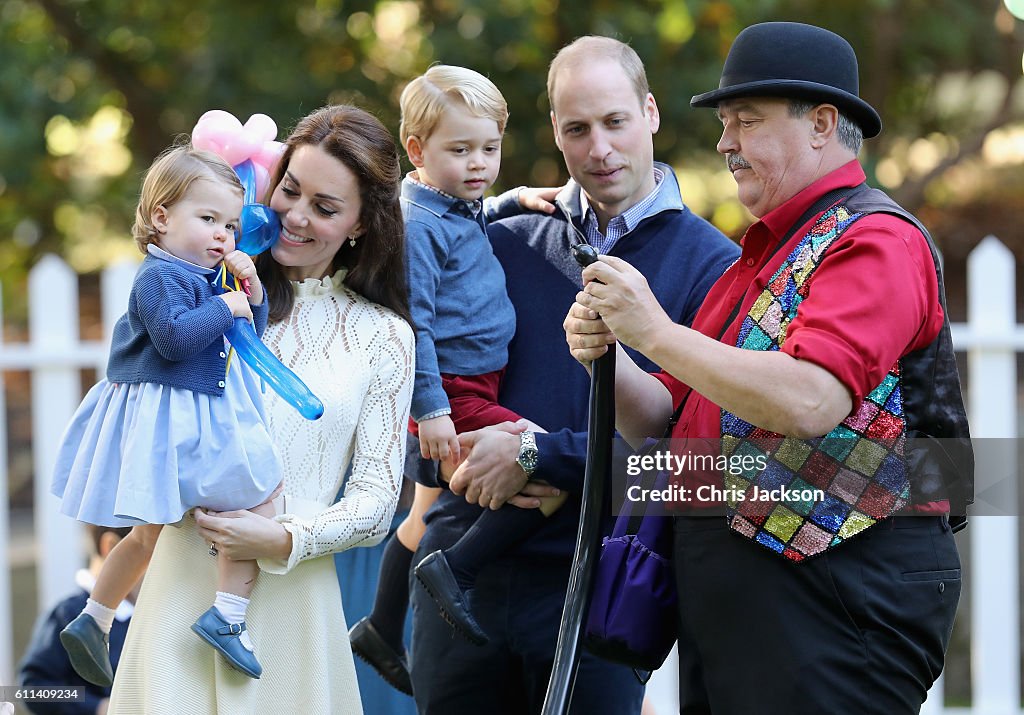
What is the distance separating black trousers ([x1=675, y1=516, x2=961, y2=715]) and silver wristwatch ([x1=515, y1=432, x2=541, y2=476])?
0.55 meters

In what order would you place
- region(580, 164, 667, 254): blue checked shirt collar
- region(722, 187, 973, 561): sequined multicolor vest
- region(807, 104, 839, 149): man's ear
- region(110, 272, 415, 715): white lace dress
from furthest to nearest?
region(580, 164, 667, 254): blue checked shirt collar
region(110, 272, 415, 715): white lace dress
region(807, 104, 839, 149): man's ear
region(722, 187, 973, 561): sequined multicolor vest

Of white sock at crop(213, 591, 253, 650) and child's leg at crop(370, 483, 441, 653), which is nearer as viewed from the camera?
white sock at crop(213, 591, 253, 650)

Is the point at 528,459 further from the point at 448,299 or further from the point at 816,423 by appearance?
the point at 816,423

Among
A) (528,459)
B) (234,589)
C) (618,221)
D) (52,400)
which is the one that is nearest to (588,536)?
(528,459)

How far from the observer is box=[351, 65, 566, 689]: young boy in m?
2.69

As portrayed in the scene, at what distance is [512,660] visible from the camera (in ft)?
9.04

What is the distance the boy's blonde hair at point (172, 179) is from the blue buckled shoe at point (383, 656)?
1163mm

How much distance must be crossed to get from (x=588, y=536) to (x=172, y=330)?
2.83 ft

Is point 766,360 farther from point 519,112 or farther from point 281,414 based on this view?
point 519,112

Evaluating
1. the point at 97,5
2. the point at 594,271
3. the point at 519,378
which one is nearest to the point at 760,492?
the point at 594,271

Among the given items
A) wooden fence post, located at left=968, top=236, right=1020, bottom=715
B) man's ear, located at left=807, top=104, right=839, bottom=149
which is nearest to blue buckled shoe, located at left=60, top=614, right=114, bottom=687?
man's ear, located at left=807, top=104, right=839, bottom=149

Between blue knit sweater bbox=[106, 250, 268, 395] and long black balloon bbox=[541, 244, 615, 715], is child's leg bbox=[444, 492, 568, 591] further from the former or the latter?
blue knit sweater bbox=[106, 250, 268, 395]

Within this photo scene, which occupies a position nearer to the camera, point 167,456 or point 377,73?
point 167,456

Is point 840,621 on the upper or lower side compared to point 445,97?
lower
